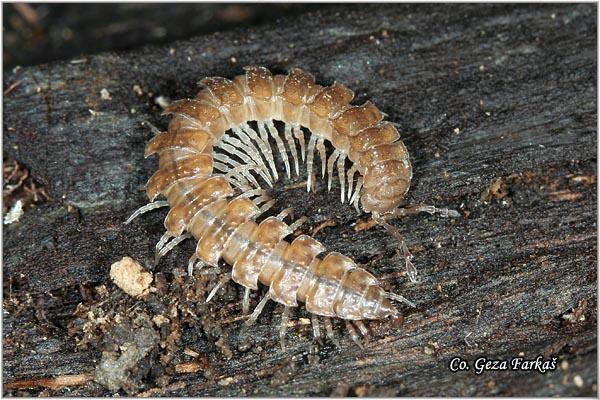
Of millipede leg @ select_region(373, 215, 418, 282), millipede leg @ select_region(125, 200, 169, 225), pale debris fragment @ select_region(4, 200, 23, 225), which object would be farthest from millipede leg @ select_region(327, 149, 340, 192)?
pale debris fragment @ select_region(4, 200, 23, 225)

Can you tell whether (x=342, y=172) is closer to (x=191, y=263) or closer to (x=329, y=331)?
(x=329, y=331)

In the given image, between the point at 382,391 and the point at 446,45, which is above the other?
the point at 446,45

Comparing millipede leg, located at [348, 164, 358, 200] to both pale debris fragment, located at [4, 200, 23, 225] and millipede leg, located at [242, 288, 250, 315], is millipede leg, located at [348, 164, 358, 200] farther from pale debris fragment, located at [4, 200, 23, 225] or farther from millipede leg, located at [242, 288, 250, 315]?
pale debris fragment, located at [4, 200, 23, 225]

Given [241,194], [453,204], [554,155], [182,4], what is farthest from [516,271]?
[182,4]

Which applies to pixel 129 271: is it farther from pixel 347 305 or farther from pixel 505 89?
pixel 505 89

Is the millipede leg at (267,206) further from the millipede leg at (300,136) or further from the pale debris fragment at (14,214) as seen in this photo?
the pale debris fragment at (14,214)

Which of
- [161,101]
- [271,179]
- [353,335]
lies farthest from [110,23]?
[353,335]
